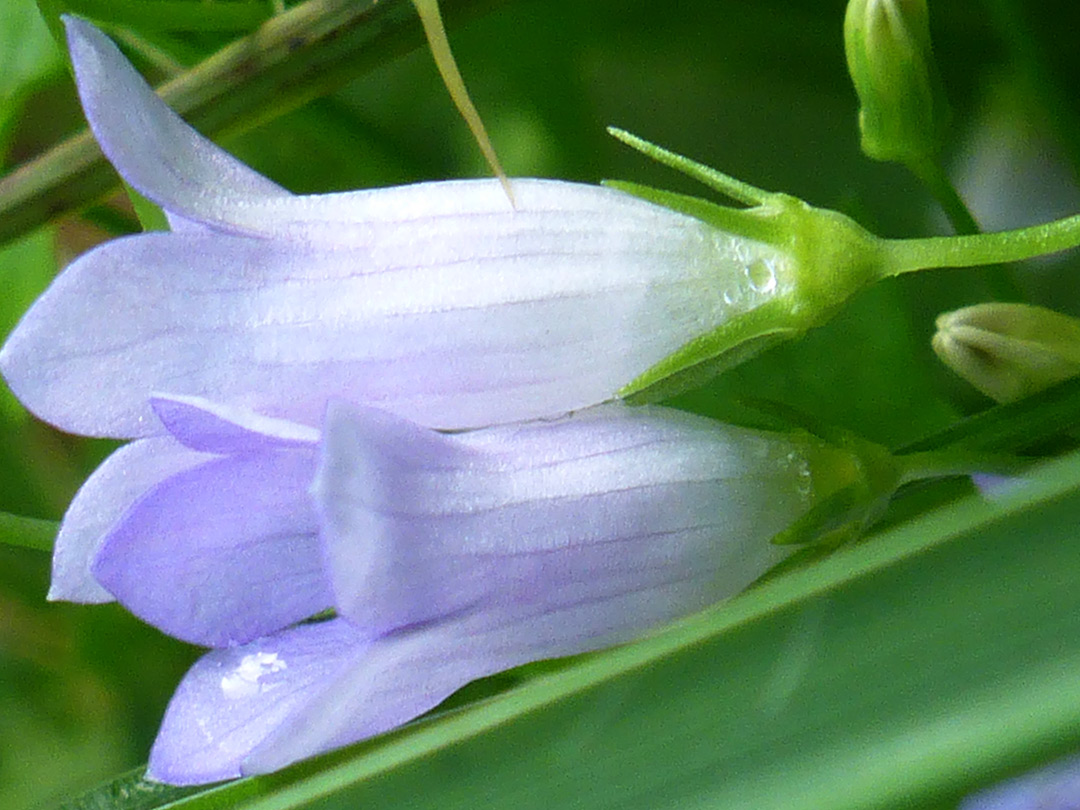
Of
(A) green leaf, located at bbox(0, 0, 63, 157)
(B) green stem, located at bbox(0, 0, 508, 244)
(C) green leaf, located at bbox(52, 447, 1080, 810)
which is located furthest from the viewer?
(A) green leaf, located at bbox(0, 0, 63, 157)

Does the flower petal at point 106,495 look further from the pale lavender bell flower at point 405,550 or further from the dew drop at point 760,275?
the dew drop at point 760,275

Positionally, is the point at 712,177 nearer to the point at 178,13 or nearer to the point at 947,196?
the point at 947,196

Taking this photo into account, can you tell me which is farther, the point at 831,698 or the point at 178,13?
the point at 178,13

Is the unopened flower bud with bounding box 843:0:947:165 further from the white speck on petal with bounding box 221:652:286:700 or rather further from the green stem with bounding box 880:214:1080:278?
the white speck on petal with bounding box 221:652:286:700

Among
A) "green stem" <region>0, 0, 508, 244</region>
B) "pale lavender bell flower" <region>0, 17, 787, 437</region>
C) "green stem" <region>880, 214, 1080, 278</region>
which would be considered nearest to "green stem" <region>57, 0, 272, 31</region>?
"green stem" <region>0, 0, 508, 244</region>

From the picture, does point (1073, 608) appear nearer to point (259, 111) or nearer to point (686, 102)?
point (259, 111)

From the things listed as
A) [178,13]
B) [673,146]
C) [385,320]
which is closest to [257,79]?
[178,13]

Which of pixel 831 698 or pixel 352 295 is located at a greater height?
pixel 352 295
